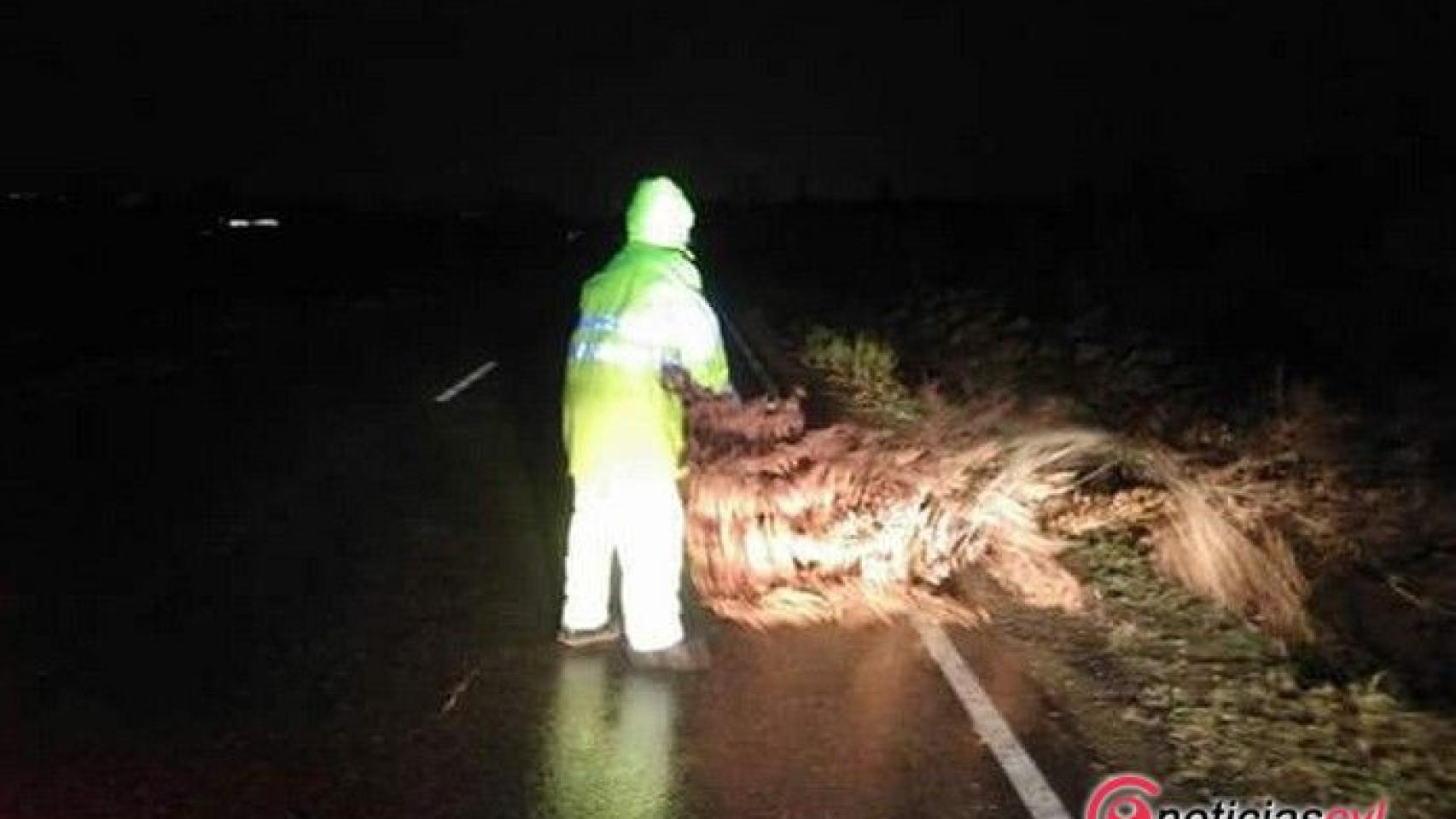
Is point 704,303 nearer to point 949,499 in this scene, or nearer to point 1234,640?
point 949,499

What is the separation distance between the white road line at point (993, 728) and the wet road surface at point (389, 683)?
7 centimetres

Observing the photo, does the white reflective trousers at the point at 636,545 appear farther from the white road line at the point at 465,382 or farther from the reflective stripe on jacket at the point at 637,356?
the white road line at the point at 465,382

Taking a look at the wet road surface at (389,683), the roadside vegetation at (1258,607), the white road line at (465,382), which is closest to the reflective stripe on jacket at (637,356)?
the wet road surface at (389,683)

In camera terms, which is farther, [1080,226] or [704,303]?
[1080,226]

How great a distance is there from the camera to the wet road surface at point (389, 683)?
5391 mm

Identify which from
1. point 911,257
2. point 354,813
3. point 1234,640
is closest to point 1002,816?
point 354,813

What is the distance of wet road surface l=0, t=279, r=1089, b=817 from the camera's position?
539 cm

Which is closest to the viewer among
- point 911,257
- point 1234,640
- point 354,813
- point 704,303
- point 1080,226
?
point 354,813

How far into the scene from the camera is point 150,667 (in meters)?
6.75

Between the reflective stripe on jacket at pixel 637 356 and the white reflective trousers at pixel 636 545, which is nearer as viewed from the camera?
the reflective stripe on jacket at pixel 637 356

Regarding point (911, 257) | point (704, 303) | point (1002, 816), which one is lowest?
point (1002, 816)

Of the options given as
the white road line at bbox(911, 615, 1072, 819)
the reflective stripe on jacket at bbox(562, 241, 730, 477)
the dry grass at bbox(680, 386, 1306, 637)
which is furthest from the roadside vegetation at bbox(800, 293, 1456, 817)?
the reflective stripe on jacket at bbox(562, 241, 730, 477)

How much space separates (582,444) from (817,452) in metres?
1.78

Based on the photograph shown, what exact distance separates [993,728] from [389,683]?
2523 millimetres
